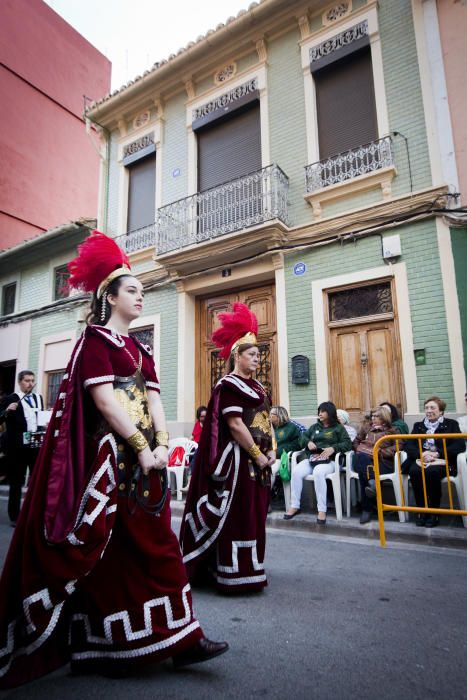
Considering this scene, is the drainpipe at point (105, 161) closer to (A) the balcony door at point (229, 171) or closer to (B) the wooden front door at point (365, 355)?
(A) the balcony door at point (229, 171)

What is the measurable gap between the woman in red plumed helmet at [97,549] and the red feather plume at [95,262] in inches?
14.7

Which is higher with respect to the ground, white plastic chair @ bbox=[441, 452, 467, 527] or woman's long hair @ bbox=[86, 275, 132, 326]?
woman's long hair @ bbox=[86, 275, 132, 326]

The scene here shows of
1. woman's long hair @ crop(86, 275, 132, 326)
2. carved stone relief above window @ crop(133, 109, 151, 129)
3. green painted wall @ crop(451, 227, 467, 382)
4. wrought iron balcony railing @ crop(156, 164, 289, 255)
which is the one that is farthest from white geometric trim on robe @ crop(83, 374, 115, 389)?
carved stone relief above window @ crop(133, 109, 151, 129)

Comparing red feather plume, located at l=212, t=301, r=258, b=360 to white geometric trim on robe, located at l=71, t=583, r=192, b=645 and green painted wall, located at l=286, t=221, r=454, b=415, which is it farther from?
green painted wall, located at l=286, t=221, r=454, b=415

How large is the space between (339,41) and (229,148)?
300 centimetres

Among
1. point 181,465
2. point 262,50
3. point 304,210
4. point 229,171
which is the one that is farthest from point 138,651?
point 262,50

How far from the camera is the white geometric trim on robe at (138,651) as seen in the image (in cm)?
188

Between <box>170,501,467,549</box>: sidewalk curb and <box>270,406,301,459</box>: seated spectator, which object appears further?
<box>270,406,301,459</box>: seated spectator

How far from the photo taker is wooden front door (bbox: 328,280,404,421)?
24.6 feet

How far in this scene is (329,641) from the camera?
231 cm

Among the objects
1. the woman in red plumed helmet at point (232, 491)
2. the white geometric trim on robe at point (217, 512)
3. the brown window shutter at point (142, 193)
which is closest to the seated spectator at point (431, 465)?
the woman in red plumed helmet at point (232, 491)

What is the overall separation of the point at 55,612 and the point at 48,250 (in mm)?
13542

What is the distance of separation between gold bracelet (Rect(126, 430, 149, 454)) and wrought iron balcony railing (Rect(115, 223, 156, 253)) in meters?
9.33

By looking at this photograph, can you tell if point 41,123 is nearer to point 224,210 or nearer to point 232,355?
point 224,210
